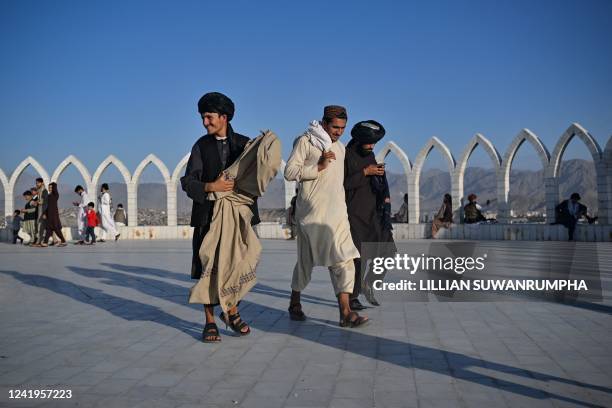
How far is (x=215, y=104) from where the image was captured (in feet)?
16.4

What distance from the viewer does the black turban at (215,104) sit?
4.99 metres

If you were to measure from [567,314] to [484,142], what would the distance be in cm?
1266

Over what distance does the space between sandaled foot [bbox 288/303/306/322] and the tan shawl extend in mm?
916

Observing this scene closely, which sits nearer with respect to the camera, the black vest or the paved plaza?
the paved plaza

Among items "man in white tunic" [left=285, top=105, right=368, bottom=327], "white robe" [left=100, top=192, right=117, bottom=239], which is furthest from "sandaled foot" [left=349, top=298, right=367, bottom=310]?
"white robe" [left=100, top=192, right=117, bottom=239]

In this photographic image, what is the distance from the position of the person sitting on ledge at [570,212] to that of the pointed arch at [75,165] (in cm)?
1444

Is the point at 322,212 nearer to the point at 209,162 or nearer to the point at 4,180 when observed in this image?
the point at 209,162

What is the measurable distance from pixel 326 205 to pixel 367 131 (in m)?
1.12

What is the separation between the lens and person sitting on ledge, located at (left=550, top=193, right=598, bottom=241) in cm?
1570

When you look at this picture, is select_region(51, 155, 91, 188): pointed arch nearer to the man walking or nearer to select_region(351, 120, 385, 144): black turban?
the man walking

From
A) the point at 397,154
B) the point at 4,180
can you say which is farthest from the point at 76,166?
the point at 397,154

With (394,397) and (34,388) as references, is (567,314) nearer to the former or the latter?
(394,397)

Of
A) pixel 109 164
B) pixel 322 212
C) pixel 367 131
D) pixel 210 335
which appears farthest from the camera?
pixel 109 164

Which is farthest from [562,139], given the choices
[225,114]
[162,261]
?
[225,114]
